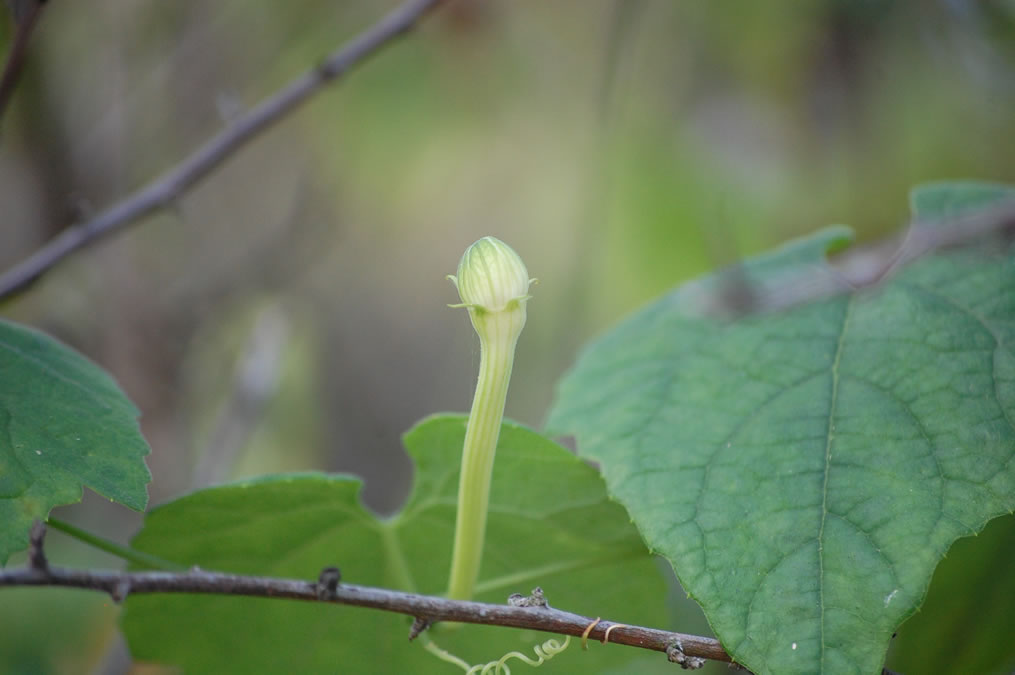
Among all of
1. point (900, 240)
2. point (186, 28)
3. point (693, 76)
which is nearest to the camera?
point (900, 240)

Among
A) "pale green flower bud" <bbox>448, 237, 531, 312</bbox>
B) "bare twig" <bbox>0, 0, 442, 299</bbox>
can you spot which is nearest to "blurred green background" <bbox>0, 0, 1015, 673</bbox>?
"bare twig" <bbox>0, 0, 442, 299</bbox>

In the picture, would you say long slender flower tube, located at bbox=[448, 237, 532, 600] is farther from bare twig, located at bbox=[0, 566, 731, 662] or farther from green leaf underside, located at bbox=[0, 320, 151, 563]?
green leaf underside, located at bbox=[0, 320, 151, 563]

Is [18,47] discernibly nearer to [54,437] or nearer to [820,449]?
[54,437]

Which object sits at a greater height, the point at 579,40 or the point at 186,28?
the point at 579,40

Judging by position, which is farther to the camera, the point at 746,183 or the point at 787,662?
the point at 746,183

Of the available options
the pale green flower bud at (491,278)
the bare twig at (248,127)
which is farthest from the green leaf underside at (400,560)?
the bare twig at (248,127)

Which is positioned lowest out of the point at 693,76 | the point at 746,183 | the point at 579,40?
the point at 746,183

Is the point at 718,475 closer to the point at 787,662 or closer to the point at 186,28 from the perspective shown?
the point at 787,662

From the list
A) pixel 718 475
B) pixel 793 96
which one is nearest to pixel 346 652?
pixel 718 475
